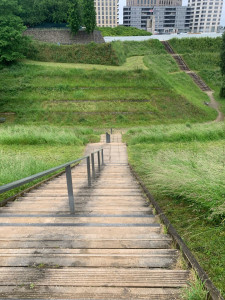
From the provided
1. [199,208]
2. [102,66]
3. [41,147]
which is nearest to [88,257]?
[199,208]

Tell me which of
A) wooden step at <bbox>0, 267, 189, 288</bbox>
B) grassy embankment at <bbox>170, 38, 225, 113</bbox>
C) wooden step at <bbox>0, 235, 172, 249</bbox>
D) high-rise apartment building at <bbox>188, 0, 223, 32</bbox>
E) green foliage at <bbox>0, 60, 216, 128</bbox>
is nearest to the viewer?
wooden step at <bbox>0, 267, 189, 288</bbox>

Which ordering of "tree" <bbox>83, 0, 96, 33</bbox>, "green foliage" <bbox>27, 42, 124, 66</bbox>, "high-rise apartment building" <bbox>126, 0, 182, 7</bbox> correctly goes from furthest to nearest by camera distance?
"high-rise apartment building" <bbox>126, 0, 182, 7</bbox>
"tree" <bbox>83, 0, 96, 33</bbox>
"green foliage" <bbox>27, 42, 124, 66</bbox>

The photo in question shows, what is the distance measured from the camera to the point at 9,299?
122 cm

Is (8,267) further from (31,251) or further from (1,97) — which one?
(1,97)

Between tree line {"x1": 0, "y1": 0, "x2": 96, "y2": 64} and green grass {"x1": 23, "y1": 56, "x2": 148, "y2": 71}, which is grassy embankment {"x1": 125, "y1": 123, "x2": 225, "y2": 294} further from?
tree line {"x1": 0, "y1": 0, "x2": 96, "y2": 64}

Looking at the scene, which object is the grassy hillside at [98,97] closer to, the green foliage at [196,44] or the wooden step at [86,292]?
the green foliage at [196,44]

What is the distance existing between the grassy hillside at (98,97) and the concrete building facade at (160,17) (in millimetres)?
69312

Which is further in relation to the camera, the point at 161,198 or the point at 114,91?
the point at 114,91

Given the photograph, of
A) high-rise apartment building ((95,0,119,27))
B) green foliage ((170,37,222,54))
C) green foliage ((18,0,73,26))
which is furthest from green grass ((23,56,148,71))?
high-rise apartment building ((95,0,119,27))

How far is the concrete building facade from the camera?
81.7 meters

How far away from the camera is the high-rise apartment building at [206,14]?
82.6 metres

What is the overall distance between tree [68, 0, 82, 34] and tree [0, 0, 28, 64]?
788 centimetres

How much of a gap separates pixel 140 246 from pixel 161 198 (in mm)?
1813

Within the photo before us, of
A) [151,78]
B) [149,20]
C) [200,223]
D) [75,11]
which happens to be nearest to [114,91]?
[151,78]
